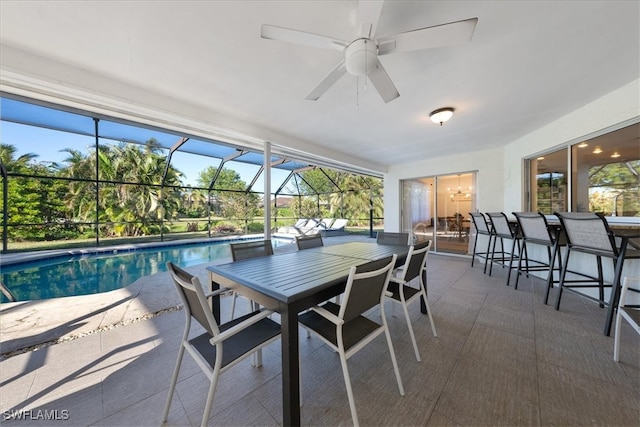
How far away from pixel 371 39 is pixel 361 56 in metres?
0.12

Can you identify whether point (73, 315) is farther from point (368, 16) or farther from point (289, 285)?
point (368, 16)

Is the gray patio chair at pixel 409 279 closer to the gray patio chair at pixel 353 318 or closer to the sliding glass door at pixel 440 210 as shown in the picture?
the gray patio chair at pixel 353 318

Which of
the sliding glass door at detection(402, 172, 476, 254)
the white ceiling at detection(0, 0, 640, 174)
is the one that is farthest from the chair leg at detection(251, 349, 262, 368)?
the sliding glass door at detection(402, 172, 476, 254)

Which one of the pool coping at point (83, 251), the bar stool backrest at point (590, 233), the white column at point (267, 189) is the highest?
the white column at point (267, 189)

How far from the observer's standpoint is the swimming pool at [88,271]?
392 cm

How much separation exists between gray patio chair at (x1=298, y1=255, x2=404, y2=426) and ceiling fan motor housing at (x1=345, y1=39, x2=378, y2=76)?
1.42 meters

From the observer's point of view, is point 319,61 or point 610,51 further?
point 319,61

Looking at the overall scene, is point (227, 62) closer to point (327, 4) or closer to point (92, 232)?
point (327, 4)

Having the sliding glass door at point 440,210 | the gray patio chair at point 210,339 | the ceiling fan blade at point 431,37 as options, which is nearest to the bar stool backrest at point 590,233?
the ceiling fan blade at point 431,37

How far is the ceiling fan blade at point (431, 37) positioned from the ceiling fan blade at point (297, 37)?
306mm

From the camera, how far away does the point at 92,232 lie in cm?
768

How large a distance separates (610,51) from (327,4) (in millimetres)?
2565

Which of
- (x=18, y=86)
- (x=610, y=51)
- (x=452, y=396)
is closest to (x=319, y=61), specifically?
(x=610, y=51)

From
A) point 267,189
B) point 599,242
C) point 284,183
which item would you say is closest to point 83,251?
point 267,189
